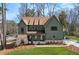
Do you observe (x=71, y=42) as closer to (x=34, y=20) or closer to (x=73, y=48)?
(x=73, y=48)

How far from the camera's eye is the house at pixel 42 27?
14.4ft

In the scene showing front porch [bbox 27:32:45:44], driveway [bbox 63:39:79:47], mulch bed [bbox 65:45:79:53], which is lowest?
mulch bed [bbox 65:45:79:53]

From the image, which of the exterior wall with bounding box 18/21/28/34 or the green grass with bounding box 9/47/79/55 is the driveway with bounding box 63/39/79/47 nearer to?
the green grass with bounding box 9/47/79/55

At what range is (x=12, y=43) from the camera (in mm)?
4426

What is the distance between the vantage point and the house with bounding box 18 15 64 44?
4375mm

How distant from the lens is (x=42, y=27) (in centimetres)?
439

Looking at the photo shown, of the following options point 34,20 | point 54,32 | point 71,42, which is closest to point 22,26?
point 34,20

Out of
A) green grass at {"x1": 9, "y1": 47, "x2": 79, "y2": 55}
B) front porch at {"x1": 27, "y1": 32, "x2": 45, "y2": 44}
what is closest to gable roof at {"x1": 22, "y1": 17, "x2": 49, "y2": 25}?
front porch at {"x1": 27, "y1": 32, "x2": 45, "y2": 44}

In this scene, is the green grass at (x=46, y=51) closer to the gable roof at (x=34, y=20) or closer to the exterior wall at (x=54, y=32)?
the exterior wall at (x=54, y=32)

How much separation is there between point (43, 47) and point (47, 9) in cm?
37

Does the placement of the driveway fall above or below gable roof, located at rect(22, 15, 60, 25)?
below

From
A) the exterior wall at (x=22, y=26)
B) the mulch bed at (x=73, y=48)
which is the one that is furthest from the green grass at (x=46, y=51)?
the exterior wall at (x=22, y=26)

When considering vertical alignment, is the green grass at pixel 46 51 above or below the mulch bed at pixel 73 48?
below

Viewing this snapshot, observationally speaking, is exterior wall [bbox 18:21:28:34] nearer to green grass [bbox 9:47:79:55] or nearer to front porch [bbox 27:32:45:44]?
front porch [bbox 27:32:45:44]
